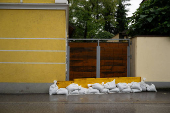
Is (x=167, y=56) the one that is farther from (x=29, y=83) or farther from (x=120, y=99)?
(x=29, y=83)

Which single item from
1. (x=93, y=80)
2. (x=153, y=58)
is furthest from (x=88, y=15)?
(x=93, y=80)

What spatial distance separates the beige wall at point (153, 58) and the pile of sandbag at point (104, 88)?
25.8 inches

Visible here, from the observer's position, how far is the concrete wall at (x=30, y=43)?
945cm

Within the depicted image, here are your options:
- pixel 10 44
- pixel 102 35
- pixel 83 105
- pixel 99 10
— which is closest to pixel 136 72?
pixel 83 105

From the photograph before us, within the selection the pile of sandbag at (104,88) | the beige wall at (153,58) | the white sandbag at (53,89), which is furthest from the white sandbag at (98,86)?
the beige wall at (153,58)

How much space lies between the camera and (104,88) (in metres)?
9.27

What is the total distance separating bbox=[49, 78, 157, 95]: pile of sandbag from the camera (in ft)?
29.5

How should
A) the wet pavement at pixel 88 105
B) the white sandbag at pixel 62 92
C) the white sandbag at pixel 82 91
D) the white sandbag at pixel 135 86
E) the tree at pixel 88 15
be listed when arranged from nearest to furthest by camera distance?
the wet pavement at pixel 88 105
the white sandbag at pixel 62 92
the white sandbag at pixel 82 91
the white sandbag at pixel 135 86
the tree at pixel 88 15

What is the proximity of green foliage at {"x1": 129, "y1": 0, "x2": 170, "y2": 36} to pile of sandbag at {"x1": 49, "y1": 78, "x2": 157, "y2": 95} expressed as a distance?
2.77 meters

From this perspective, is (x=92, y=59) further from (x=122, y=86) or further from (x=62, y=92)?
(x=62, y=92)

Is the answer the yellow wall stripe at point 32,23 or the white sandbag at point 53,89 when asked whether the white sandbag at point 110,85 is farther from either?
the yellow wall stripe at point 32,23

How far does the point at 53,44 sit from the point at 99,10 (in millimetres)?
20731

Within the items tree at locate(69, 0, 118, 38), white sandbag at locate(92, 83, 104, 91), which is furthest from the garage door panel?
tree at locate(69, 0, 118, 38)

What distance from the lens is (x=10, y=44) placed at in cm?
947
